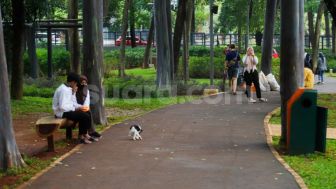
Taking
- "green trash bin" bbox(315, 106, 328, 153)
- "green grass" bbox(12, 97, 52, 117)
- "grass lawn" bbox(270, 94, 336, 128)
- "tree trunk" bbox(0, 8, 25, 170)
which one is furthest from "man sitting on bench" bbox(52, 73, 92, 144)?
"green grass" bbox(12, 97, 52, 117)

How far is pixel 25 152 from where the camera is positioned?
35.8ft

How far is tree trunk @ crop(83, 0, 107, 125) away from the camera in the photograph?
14.1m

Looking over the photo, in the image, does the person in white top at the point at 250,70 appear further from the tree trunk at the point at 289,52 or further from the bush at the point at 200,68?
the bush at the point at 200,68

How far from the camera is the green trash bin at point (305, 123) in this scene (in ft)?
34.4

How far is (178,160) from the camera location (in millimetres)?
9961

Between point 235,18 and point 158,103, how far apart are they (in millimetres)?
28333

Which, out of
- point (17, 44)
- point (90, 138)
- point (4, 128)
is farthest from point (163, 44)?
point (4, 128)

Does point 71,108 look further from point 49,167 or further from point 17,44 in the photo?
point 17,44

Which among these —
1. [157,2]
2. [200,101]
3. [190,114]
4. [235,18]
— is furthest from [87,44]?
[235,18]

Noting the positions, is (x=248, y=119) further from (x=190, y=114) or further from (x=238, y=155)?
(x=238, y=155)

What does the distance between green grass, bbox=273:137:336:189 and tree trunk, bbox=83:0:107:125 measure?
14.7 feet

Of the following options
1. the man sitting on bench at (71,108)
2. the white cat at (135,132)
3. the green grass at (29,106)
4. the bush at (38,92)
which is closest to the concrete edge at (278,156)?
the white cat at (135,132)

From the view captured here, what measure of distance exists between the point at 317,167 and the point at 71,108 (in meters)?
4.51

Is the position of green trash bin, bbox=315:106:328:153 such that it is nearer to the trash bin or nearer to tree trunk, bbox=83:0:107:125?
the trash bin
